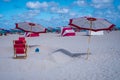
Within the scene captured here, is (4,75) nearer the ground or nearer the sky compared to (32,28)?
nearer the ground

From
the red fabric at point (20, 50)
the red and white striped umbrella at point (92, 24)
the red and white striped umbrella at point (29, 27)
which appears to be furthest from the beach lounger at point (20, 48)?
the red and white striped umbrella at point (29, 27)

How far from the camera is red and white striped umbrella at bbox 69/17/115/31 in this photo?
12.4 meters

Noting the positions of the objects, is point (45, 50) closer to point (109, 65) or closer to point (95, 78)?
point (109, 65)

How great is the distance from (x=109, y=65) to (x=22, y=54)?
19.1ft

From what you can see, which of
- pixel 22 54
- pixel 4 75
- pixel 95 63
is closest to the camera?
pixel 4 75

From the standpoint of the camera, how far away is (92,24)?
1257cm

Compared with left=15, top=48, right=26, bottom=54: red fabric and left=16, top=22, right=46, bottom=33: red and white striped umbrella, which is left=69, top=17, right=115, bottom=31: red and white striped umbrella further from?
left=16, top=22, right=46, bottom=33: red and white striped umbrella

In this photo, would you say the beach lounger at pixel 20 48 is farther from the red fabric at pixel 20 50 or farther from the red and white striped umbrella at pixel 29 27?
the red and white striped umbrella at pixel 29 27

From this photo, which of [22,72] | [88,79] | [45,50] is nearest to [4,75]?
[22,72]

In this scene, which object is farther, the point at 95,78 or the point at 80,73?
the point at 80,73

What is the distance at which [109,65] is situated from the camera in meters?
10.6

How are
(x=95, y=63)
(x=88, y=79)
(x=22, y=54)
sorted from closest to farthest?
(x=88, y=79) < (x=95, y=63) < (x=22, y=54)

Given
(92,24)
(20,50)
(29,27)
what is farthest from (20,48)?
(92,24)

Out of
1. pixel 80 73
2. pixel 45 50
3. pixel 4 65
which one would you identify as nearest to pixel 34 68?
pixel 4 65
